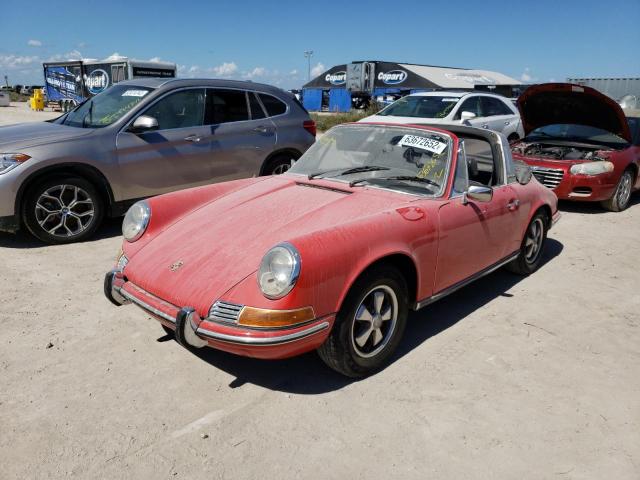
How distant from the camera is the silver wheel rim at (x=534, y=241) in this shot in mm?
4762

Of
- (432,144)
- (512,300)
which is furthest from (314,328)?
(512,300)

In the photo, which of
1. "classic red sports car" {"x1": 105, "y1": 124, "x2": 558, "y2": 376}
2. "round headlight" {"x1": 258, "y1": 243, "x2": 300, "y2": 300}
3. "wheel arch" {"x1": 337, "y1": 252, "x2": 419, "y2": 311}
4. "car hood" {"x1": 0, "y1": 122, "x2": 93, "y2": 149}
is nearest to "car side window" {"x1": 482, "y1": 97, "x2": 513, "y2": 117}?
"classic red sports car" {"x1": 105, "y1": 124, "x2": 558, "y2": 376}

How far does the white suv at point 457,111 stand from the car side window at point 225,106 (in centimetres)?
314

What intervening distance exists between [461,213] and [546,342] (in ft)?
3.65

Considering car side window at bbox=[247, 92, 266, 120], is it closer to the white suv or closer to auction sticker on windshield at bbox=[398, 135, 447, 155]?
the white suv

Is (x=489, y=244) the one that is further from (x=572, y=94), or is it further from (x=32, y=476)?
(x=572, y=94)

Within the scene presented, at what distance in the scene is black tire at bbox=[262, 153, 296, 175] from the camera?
6.98 metres

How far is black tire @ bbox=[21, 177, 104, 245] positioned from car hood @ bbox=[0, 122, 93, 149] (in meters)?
0.44

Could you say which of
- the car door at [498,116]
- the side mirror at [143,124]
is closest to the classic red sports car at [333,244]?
the side mirror at [143,124]

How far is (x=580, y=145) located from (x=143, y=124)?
649 cm

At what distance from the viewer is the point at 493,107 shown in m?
10.6

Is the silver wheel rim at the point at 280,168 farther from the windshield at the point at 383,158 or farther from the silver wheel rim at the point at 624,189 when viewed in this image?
the silver wheel rim at the point at 624,189

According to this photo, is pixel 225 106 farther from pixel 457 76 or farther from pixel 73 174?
pixel 457 76

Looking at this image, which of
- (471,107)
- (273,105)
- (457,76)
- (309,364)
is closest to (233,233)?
(309,364)
